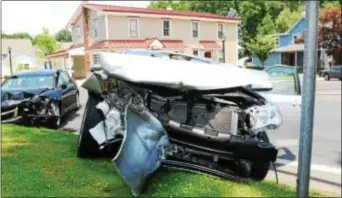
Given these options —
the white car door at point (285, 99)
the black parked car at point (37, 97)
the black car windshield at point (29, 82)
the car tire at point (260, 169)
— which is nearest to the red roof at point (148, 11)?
the white car door at point (285, 99)

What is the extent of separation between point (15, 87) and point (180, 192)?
12.8 feet

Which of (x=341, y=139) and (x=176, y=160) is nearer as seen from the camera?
(x=341, y=139)

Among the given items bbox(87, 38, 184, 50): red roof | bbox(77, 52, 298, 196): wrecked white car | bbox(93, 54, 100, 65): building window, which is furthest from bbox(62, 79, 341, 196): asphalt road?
bbox(93, 54, 100, 65): building window

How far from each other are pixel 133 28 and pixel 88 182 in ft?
3.46

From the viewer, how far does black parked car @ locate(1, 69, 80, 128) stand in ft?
16.4

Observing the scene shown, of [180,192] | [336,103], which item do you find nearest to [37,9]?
[336,103]

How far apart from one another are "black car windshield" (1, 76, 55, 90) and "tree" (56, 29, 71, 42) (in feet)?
10.8

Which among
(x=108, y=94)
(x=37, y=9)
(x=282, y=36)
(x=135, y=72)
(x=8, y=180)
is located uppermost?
(x=37, y=9)

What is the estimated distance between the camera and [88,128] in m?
3.00

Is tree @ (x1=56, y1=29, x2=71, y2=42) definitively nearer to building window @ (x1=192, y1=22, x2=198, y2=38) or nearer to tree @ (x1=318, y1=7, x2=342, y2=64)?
building window @ (x1=192, y1=22, x2=198, y2=38)

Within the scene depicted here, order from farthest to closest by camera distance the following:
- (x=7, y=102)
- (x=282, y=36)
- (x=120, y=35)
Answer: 1. (x=7, y=102)
2. (x=120, y=35)
3. (x=282, y=36)

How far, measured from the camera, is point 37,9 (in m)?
1.53

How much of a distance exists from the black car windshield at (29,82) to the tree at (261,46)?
4186mm

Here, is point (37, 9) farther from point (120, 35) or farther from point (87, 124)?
point (87, 124)
